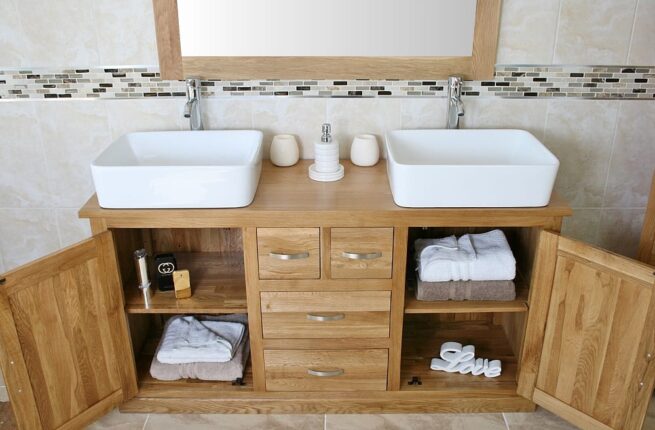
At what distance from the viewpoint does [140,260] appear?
205 cm

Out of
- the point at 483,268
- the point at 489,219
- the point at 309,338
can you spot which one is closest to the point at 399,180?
the point at 489,219

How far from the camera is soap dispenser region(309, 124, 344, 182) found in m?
2.04

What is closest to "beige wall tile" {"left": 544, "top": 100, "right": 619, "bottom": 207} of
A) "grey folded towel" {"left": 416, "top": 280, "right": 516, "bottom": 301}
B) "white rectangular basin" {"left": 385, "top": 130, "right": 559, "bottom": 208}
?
"white rectangular basin" {"left": 385, "top": 130, "right": 559, "bottom": 208}

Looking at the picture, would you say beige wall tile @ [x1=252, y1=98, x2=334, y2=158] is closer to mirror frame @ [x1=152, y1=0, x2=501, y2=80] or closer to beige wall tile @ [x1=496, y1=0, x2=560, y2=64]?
mirror frame @ [x1=152, y1=0, x2=501, y2=80]

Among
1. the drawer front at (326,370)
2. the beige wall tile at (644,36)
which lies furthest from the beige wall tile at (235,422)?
the beige wall tile at (644,36)

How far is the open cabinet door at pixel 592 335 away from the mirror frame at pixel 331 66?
0.69 m

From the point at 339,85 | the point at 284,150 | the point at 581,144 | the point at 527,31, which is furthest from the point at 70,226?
the point at 581,144

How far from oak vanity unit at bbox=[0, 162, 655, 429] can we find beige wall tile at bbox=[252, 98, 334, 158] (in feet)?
0.48

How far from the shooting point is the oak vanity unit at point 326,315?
1808 millimetres

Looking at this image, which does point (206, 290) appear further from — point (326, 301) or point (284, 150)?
point (284, 150)

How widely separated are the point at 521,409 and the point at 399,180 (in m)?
1.01

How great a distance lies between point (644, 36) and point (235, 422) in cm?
198

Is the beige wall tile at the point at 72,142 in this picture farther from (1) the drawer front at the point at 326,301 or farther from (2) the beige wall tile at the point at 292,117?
(1) the drawer front at the point at 326,301

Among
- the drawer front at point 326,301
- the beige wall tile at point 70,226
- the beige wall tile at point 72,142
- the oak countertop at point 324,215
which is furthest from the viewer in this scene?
the beige wall tile at point 70,226
